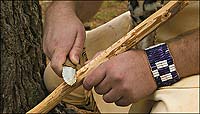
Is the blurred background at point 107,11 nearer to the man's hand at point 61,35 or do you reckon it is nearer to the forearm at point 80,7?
the forearm at point 80,7

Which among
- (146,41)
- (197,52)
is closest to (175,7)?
(197,52)

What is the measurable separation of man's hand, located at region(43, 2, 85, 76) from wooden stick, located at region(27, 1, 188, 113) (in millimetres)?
71

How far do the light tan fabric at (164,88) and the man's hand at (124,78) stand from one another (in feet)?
0.22

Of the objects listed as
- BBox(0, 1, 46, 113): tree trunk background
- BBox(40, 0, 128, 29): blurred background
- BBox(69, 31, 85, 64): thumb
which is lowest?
BBox(40, 0, 128, 29): blurred background

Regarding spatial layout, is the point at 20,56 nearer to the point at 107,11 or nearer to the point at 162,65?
the point at 162,65

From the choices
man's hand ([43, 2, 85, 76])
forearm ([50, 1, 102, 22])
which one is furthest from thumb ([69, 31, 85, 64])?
forearm ([50, 1, 102, 22])

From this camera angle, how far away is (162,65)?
1734 millimetres

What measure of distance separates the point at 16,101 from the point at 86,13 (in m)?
0.47

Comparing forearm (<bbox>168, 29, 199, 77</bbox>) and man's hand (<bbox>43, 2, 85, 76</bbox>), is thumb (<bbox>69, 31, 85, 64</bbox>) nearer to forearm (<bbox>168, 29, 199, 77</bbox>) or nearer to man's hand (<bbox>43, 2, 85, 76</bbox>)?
man's hand (<bbox>43, 2, 85, 76</bbox>)

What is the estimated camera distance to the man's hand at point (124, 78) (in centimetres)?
170

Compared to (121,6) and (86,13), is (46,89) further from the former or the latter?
(121,6)

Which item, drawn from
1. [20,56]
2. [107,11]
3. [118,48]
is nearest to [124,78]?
[118,48]

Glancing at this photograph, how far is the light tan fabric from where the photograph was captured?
1.72 metres

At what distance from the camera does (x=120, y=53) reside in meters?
1.67
